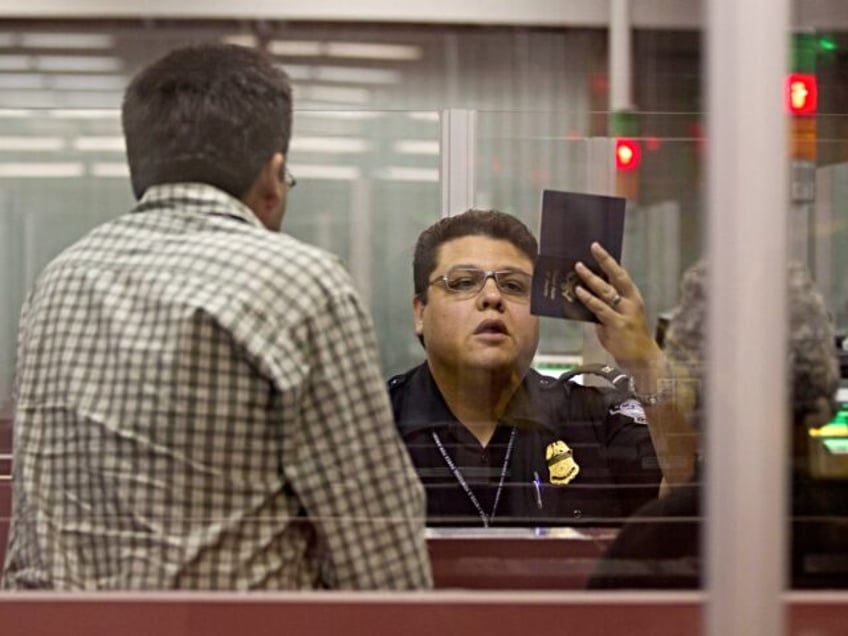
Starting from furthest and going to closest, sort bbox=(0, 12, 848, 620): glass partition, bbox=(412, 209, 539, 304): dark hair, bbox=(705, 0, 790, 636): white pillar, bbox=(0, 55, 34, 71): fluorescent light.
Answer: bbox=(412, 209, 539, 304): dark hair → bbox=(0, 55, 34, 71): fluorescent light → bbox=(0, 12, 848, 620): glass partition → bbox=(705, 0, 790, 636): white pillar

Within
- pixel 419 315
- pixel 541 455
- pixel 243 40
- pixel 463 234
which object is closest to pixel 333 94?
pixel 243 40

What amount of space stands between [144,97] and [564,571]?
2.60ft

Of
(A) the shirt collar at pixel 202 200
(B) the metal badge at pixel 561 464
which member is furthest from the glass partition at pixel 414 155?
(B) the metal badge at pixel 561 464

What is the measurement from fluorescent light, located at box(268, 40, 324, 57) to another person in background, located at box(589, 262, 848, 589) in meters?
0.57

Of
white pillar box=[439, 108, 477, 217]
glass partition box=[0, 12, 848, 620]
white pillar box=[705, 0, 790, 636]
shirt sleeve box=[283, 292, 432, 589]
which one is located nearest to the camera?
white pillar box=[705, 0, 790, 636]

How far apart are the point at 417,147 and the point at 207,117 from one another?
1.82 feet

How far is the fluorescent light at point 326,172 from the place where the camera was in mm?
2191

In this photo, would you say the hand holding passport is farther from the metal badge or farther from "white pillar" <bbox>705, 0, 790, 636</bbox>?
"white pillar" <bbox>705, 0, 790, 636</bbox>

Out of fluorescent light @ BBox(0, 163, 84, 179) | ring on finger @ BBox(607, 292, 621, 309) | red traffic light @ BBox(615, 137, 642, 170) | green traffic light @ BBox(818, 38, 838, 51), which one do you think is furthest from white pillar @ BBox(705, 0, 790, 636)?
fluorescent light @ BBox(0, 163, 84, 179)

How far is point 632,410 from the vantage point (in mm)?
2541

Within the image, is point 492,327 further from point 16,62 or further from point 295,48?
point 16,62

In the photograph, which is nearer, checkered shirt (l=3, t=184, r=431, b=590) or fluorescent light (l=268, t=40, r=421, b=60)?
checkered shirt (l=3, t=184, r=431, b=590)

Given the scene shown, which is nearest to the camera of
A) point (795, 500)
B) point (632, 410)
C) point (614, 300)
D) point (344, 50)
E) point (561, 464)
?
point (795, 500)

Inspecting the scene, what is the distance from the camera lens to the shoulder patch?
2.52 meters
